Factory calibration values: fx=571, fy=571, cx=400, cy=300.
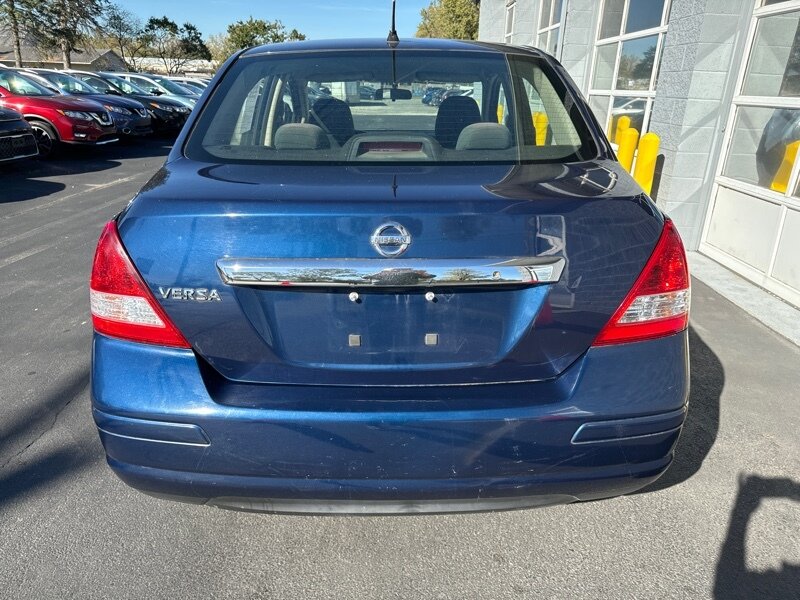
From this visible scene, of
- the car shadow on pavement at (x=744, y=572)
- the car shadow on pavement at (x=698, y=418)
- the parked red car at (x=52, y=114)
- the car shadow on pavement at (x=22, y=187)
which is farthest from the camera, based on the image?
the parked red car at (x=52, y=114)

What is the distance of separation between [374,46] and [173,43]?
65.6 metres

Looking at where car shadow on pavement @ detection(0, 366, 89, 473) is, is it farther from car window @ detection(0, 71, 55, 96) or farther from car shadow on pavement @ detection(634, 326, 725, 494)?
car window @ detection(0, 71, 55, 96)

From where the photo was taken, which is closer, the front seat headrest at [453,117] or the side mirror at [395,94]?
the front seat headrest at [453,117]

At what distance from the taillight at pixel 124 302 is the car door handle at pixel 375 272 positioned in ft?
0.84

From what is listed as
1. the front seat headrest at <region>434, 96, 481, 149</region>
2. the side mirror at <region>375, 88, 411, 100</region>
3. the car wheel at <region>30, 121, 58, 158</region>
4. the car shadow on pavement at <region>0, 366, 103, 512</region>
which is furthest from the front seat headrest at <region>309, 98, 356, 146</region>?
the car wheel at <region>30, 121, 58, 158</region>

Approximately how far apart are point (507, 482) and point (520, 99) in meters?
1.63

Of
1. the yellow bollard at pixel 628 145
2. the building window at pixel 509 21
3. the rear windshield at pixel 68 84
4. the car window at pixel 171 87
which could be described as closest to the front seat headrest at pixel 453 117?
the yellow bollard at pixel 628 145

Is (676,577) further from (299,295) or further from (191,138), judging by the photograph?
(191,138)

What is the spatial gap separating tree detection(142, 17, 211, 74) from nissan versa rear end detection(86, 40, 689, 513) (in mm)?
64631

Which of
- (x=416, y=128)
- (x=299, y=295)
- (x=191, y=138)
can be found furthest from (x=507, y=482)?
(x=191, y=138)

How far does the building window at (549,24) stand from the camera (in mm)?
11289

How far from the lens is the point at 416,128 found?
92.3 inches

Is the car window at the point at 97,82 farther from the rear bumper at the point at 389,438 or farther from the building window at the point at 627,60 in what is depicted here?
the rear bumper at the point at 389,438

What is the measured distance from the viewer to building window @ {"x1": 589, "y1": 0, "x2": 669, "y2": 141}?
6.88 metres
